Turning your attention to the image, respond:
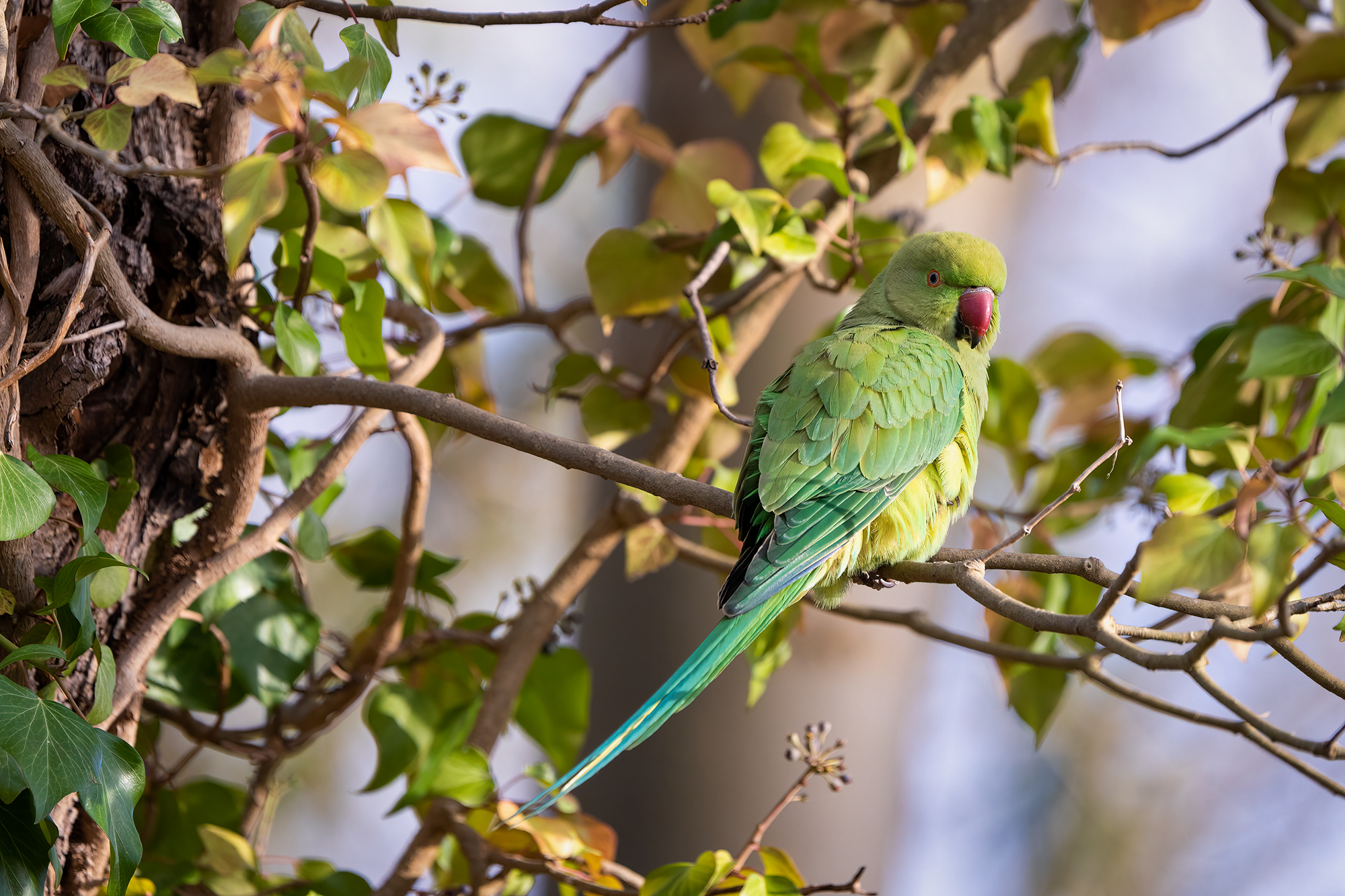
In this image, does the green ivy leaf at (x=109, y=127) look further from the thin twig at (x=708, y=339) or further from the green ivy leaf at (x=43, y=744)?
the thin twig at (x=708, y=339)

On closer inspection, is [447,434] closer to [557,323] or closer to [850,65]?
[557,323]

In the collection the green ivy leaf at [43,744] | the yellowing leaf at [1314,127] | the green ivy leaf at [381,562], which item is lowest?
the green ivy leaf at [43,744]

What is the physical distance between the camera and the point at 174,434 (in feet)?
3.88

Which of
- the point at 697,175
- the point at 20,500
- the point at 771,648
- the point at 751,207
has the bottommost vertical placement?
the point at 20,500

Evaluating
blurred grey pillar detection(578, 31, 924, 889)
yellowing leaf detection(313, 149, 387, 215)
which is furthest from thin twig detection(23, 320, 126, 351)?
blurred grey pillar detection(578, 31, 924, 889)

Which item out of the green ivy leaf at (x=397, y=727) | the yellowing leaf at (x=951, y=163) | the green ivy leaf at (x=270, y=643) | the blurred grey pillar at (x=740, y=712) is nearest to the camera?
the green ivy leaf at (x=270, y=643)

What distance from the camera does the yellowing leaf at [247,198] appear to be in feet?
3.03

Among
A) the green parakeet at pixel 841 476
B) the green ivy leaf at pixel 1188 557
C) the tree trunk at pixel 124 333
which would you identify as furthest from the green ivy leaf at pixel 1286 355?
the tree trunk at pixel 124 333

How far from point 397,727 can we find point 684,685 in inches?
23.3

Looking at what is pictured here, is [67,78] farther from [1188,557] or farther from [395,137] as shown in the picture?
[1188,557]

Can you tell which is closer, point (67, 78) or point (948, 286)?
point (67, 78)

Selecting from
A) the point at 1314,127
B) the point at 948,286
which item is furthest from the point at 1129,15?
the point at 948,286

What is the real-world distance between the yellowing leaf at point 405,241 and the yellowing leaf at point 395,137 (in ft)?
0.95

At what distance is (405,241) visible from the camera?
1.30 m
